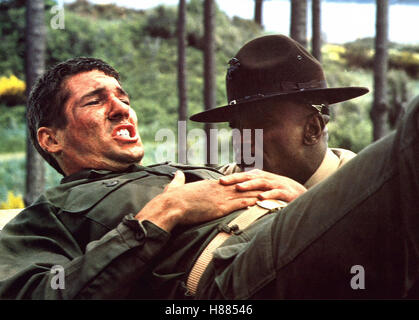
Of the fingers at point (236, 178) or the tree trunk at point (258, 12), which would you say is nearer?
the fingers at point (236, 178)

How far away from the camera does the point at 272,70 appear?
321 centimetres

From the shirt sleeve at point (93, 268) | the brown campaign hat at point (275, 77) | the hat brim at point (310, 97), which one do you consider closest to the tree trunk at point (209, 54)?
the hat brim at point (310, 97)

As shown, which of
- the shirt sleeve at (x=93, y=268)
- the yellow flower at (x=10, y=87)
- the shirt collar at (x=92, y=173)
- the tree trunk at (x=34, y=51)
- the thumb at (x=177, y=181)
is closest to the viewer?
the shirt sleeve at (x=93, y=268)

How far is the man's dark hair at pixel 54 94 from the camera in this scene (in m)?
3.33

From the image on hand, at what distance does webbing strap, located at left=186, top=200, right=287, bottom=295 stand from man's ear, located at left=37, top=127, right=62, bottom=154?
52.2 inches

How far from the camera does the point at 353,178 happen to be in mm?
1941

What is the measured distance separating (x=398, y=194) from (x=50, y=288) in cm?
136

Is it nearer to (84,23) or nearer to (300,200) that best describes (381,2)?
(300,200)

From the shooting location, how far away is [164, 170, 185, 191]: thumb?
2.71 meters

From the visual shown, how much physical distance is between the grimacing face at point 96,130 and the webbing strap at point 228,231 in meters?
0.88

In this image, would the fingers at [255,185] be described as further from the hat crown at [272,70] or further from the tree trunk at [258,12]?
the tree trunk at [258,12]

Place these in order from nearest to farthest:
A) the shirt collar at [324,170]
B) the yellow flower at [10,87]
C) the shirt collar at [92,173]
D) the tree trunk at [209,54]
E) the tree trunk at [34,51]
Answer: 1. the shirt collar at [92,173]
2. the shirt collar at [324,170]
3. the tree trunk at [34,51]
4. the tree trunk at [209,54]
5. the yellow flower at [10,87]

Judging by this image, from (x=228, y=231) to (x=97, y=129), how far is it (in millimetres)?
1100

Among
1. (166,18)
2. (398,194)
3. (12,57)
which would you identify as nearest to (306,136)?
(398,194)
